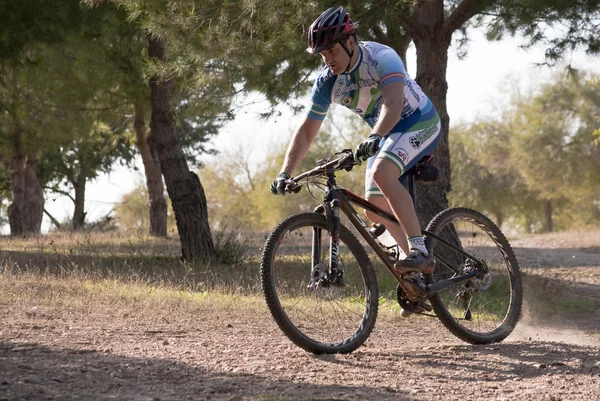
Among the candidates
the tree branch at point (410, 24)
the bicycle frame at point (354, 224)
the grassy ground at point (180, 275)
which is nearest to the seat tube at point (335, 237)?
the bicycle frame at point (354, 224)

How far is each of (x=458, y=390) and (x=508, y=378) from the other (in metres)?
0.48

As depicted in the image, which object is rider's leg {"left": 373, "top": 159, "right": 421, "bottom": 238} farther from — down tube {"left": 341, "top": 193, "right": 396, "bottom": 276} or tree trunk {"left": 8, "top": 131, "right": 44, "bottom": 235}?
tree trunk {"left": 8, "top": 131, "right": 44, "bottom": 235}

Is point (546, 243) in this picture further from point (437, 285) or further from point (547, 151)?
point (437, 285)

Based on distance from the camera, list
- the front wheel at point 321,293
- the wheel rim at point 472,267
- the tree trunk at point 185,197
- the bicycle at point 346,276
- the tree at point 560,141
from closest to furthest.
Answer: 1. the front wheel at point 321,293
2. the bicycle at point 346,276
3. the wheel rim at point 472,267
4. the tree trunk at point 185,197
5. the tree at point 560,141

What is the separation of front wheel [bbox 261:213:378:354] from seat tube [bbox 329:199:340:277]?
28mm

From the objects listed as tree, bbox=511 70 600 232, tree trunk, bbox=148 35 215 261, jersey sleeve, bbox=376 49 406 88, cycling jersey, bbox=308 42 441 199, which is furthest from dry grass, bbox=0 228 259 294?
tree, bbox=511 70 600 232

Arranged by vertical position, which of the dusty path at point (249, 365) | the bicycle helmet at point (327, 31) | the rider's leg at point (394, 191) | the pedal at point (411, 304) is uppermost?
the bicycle helmet at point (327, 31)

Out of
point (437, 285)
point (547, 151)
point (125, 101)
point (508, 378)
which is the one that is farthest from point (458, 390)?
point (547, 151)

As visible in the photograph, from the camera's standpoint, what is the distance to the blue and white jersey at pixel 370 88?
5.64 m

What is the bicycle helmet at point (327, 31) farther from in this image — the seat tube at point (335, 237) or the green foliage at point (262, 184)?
the green foliage at point (262, 184)

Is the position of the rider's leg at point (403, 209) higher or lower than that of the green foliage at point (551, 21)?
lower

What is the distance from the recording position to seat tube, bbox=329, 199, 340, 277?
18.2 ft

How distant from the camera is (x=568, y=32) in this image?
12.9 m

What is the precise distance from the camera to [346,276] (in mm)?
5660
